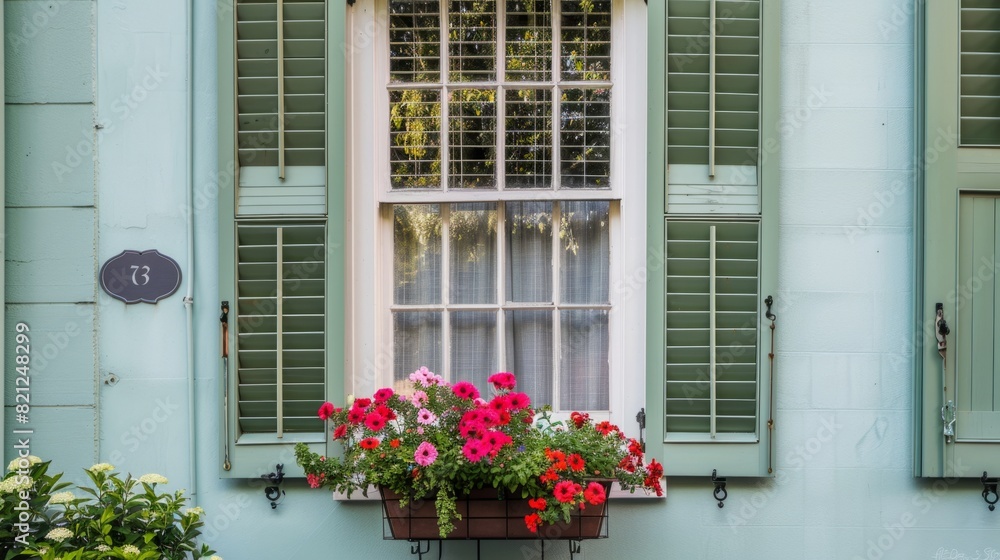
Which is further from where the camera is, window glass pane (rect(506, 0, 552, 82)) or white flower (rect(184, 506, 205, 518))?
window glass pane (rect(506, 0, 552, 82))

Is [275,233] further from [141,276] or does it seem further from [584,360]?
[584,360]

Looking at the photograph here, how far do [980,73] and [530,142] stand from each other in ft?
6.10

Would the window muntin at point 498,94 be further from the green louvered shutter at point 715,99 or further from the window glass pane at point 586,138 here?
the green louvered shutter at point 715,99

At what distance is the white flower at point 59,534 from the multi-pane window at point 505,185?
1374 millimetres

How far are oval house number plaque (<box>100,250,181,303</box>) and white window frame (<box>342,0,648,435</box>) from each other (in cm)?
74

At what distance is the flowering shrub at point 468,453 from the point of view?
294 centimetres

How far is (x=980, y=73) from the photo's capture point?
3381 mm

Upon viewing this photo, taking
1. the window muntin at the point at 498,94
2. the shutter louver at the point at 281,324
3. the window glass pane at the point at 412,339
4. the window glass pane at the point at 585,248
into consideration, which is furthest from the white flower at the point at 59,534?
the window glass pane at the point at 585,248

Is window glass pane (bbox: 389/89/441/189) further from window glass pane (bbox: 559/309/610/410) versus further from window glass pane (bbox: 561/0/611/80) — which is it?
window glass pane (bbox: 559/309/610/410)

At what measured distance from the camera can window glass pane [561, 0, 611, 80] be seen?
11.7 feet

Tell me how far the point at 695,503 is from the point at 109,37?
3.11m
